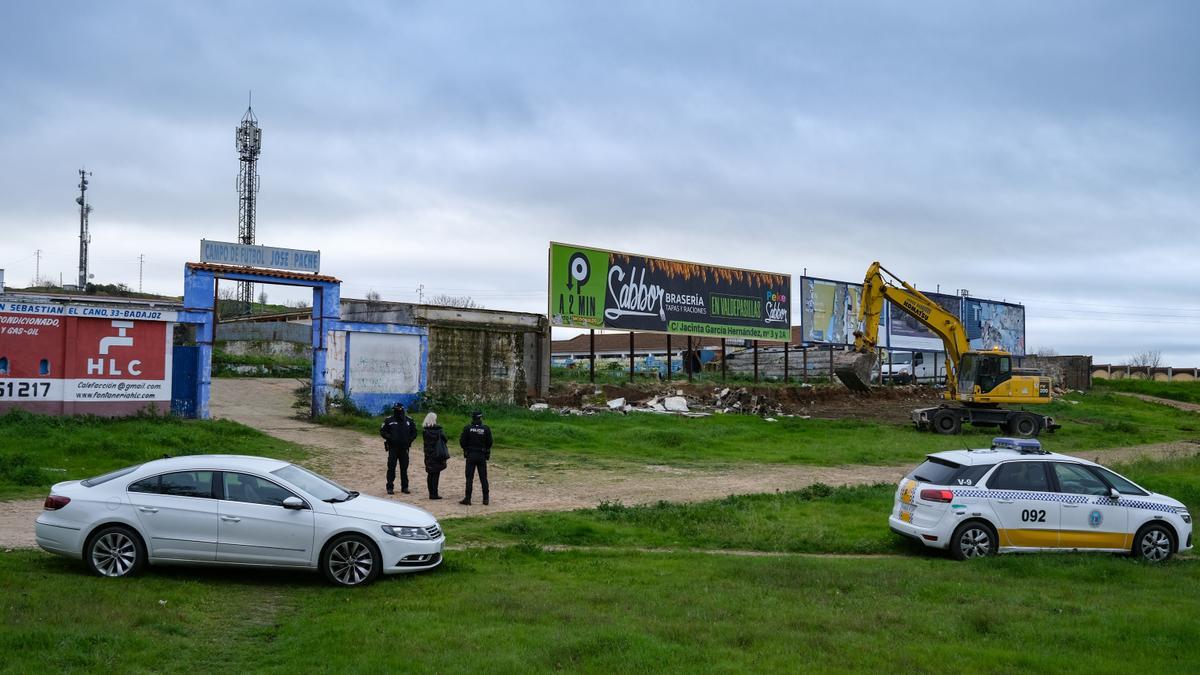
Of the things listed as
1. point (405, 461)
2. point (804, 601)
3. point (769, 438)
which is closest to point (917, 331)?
point (769, 438)

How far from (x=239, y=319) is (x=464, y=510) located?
41203 mm

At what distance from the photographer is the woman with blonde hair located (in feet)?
56.6

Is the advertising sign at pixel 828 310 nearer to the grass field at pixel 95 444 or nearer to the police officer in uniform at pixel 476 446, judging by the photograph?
the grass field at pixel 95 444

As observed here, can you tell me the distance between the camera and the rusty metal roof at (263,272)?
27.1 m

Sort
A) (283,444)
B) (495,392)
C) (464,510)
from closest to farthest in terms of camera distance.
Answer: (464,510), (283,444), (495,392)

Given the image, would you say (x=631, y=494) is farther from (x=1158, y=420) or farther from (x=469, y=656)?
(x=1158, y=420)

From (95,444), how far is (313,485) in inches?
456

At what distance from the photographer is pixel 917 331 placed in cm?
5341

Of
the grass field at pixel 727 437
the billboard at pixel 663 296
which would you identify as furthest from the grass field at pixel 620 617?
the billboard at pixel 663 296

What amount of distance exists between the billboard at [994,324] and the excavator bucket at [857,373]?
1385 centimetres

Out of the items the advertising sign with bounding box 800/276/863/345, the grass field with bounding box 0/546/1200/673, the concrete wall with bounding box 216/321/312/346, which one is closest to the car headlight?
the grass field with bounding box 0/546/1200/673

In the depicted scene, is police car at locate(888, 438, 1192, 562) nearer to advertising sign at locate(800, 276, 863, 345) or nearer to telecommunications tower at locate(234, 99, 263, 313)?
advertising sign at locate(800, 276, 863, 345)

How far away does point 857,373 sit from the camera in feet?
151

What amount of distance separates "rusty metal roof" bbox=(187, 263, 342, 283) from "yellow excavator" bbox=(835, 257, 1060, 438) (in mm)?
19974
